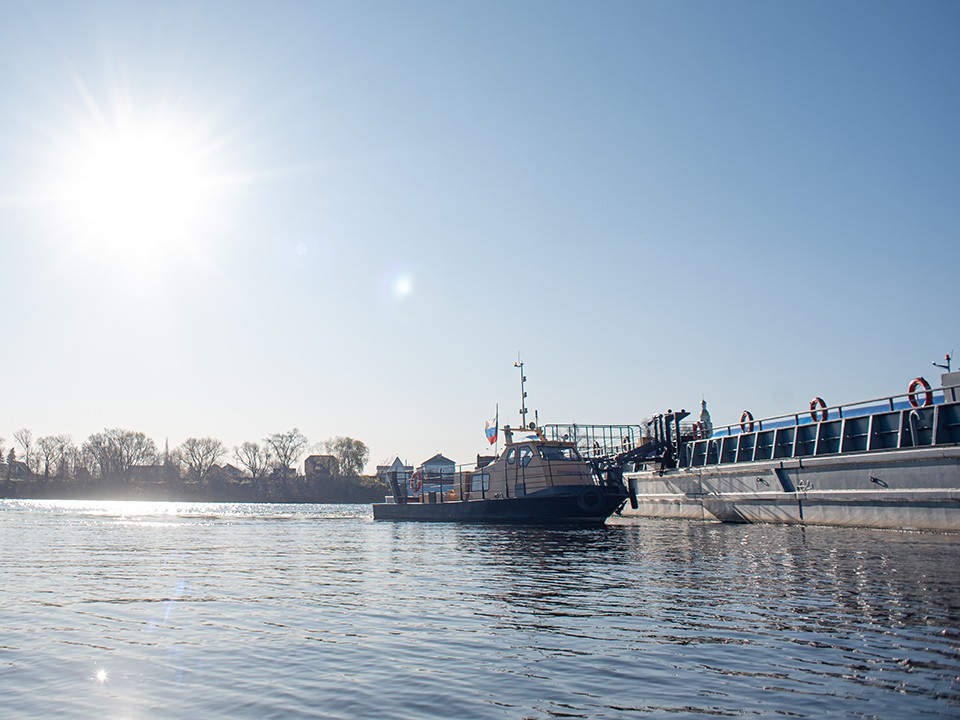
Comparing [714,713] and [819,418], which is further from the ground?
[819,418]

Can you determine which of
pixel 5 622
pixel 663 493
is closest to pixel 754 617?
pixel 5 622

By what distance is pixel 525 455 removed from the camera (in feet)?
123

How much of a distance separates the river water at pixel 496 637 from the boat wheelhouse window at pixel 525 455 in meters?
17.9

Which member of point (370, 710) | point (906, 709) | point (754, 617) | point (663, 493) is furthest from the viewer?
point (663, 493)

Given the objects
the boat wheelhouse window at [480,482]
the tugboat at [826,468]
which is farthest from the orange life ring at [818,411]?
the boat wheelhouse window at [480,482]

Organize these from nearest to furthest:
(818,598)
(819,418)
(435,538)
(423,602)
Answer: (818,598)
(423,602)
(435,538)
(819,418)

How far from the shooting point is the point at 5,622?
11078 millimetres

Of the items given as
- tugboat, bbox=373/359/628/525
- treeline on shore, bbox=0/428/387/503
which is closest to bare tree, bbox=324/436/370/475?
treeline on shore, bbox=0/428/387/503

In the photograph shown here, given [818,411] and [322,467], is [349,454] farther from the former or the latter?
[818,411]

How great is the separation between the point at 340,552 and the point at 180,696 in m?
17.1

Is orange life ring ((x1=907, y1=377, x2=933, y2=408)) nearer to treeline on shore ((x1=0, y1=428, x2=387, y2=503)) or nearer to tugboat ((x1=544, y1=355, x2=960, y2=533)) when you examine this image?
tugboat ((x1=544, y1=355, x2=960, y2=533))

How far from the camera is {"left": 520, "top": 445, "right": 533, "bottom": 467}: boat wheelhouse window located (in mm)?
37312

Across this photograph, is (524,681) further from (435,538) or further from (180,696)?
(435,538)

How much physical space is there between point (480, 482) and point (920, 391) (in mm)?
21056
